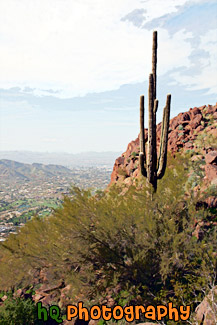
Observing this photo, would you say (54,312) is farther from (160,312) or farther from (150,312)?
(160,312)

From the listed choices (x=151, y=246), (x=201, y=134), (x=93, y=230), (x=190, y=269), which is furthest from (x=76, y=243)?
(x=201, y=134)

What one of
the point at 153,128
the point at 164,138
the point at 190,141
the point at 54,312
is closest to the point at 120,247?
the point at 54,312

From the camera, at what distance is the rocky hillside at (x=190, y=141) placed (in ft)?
57.9

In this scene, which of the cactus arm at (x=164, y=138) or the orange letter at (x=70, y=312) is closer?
the cactus arm at (x=164, y=138)

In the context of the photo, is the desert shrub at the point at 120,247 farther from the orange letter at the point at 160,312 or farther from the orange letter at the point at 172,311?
the orange letter at the point at 172,311

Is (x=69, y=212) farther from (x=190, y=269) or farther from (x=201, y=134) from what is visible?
(x=201, y=134)

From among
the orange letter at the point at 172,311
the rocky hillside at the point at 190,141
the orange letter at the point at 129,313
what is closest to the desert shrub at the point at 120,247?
the orange letter at the point at 129,313

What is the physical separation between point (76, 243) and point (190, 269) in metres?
5.61

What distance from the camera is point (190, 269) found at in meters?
10.4

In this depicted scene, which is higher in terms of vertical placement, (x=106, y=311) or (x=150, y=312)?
(x=150, y=312)

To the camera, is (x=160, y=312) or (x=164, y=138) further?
(x=164, y=138)

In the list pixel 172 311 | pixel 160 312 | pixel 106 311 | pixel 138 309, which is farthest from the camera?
pixel 106 311

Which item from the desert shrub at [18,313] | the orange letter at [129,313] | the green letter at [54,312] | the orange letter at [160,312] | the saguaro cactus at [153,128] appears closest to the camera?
the orange letter at [160,312]

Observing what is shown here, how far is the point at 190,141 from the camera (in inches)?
790
